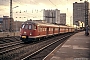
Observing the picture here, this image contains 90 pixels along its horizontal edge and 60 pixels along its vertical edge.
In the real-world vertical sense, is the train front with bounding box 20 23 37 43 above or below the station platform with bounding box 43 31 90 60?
above

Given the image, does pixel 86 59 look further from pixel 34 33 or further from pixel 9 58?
pixel 34 33

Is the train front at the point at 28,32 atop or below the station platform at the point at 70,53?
atop

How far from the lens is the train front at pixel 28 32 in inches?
1049

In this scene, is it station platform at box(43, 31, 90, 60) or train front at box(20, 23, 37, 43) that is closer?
station platform at box(43, 31, 90, 60)

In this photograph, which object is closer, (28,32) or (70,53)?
(70,53)

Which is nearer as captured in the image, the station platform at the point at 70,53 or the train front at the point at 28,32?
the station platform at the point at 70,53

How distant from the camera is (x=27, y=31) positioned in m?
27.0

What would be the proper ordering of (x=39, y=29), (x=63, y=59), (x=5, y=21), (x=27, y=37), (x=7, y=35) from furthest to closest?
1. (x=5, y=21)
2. (x=7, y=35)
3. (x=39, y=29)
4. (x=27, y=37)
5. (x=63, y=59)

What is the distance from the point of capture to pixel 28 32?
26.9 metres

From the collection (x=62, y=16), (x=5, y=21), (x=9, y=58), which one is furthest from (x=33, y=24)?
(x=62, y=16)

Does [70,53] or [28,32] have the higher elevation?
[28,32]

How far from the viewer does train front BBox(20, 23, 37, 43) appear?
1049 inches

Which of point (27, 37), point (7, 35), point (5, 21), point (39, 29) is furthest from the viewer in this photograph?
point (5, 21)

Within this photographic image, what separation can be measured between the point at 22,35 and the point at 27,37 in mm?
882
